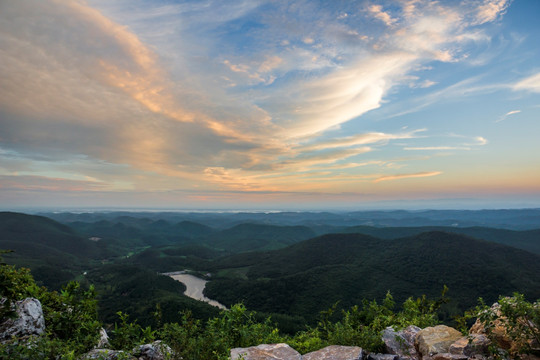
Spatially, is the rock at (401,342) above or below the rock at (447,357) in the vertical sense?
below

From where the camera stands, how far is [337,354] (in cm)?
830

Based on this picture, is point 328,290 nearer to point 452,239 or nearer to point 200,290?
point 200,290

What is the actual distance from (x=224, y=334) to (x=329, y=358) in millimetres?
4662

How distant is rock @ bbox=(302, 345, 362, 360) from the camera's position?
26.4 feet

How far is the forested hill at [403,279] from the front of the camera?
12044 centimetres

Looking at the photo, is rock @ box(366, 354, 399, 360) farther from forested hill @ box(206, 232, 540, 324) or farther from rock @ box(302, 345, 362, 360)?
forested hill @ box(206, 232, 540, 324)

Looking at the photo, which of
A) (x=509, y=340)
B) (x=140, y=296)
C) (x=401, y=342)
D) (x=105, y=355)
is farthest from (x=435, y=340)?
(x=140, y=296)

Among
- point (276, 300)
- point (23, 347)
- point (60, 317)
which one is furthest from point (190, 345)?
point (276, 300)

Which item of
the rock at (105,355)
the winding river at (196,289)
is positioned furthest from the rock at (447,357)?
the winding river at (196,289)

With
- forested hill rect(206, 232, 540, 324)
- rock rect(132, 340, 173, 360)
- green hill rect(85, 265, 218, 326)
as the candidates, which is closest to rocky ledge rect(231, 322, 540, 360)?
rock rect(132, 340, 173, 360)

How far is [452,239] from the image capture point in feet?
598

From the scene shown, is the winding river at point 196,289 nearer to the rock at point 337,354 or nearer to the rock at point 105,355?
the rock at point 105,355

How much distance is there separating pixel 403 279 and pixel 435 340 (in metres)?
169

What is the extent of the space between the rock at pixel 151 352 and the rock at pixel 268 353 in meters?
2.54
